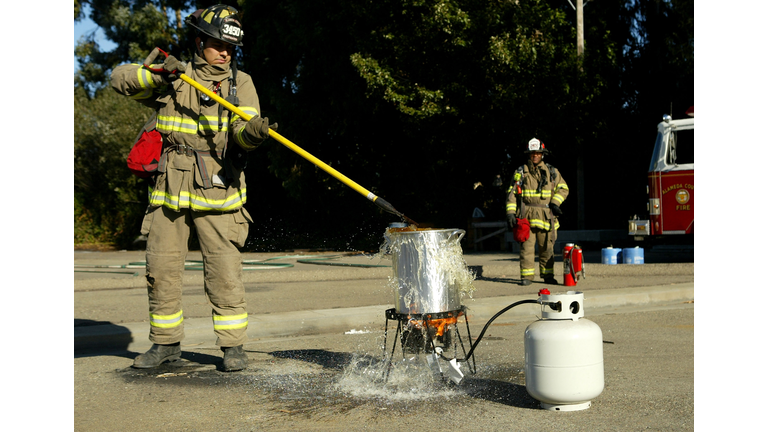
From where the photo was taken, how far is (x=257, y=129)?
4930 millimetres

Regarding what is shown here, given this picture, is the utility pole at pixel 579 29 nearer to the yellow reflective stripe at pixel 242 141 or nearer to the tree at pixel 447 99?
the tree at pixel 447 99

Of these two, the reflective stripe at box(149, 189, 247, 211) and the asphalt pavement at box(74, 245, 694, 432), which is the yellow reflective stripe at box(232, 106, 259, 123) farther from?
the asphalt pavement at box(74, 245, 694, 432)

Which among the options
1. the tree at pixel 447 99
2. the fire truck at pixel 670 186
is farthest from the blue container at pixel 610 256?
the tree at pixel 447 99

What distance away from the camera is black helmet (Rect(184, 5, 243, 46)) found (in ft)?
17.0

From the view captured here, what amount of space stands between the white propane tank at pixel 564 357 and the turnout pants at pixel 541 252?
6.39 meters

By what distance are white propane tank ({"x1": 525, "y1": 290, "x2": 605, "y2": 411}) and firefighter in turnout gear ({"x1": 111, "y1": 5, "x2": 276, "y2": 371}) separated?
220 centimetres

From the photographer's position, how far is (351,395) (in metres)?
4.50

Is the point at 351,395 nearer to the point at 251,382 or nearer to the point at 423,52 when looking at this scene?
the point at 251,382

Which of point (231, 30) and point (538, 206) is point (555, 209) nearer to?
point (538, 206)

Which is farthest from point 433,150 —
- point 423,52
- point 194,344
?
point 194,344

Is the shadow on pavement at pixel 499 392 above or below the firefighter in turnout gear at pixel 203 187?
below

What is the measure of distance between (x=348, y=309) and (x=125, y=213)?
22977 millimetres

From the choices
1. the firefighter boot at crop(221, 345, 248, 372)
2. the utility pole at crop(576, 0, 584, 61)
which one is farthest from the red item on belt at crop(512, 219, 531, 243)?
the utility pole at crop(576, 0, 584, 61)

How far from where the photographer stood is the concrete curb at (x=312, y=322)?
6.51m
